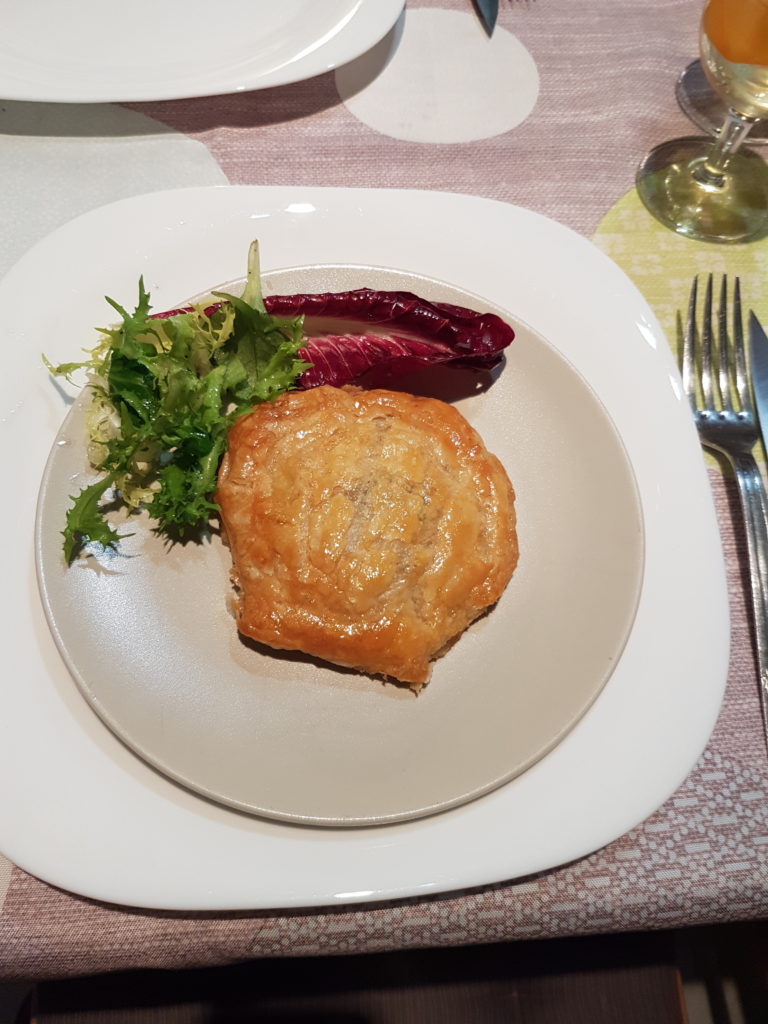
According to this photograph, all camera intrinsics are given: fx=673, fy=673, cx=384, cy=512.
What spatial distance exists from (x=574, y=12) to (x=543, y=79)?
43 cm

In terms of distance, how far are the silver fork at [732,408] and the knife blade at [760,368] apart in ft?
0.06

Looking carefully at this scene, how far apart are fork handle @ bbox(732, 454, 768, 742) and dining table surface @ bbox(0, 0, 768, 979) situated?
0.13 feet

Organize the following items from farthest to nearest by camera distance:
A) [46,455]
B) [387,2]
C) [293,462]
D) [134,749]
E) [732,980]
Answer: [732,980] → [387,2] → [46,455] → [293,462] → [134,749]

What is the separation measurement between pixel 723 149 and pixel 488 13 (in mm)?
1174

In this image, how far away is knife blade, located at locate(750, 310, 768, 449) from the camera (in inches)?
85.2

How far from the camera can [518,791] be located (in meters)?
1.67

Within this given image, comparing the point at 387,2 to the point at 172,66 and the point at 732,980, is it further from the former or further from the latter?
the point at 732,980

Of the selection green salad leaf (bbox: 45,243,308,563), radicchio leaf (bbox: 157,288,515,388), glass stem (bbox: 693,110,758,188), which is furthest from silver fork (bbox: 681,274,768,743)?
green salad leaf (bbox: 45,243,308,563)

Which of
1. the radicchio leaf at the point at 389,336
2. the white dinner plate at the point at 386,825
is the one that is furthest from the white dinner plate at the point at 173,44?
the radicchio leaf at the point at 389,336

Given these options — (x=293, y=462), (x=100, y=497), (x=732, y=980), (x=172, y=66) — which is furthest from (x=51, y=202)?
(x=732, y=980)

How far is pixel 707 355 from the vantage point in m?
2.25

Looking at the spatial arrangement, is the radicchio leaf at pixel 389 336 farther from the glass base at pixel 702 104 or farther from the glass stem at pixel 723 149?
the glass base at pixel 702 104

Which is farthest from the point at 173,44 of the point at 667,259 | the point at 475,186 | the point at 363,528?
the point at 363,528

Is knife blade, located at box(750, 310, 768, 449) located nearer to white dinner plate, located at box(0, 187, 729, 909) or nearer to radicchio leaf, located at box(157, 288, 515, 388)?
white dinner plate, located at box(0, 187, 729, 909)
